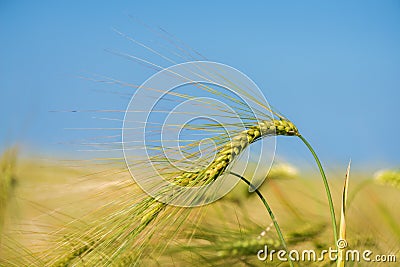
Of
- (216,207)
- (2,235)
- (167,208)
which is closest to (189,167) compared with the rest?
(167,208)

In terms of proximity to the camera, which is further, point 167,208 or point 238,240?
point 238,240

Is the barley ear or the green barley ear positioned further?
the green barley ear

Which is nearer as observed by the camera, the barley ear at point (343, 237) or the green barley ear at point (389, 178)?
the barley ear at point (343, 237)

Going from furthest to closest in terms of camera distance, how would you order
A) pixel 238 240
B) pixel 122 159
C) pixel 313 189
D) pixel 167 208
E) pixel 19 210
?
1. pixel 313 189
2. pixel 19 210
3. pixel 238 240
4. pixel 122 159
5. pixel 167 208

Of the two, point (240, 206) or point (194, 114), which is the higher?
point (194, 114)

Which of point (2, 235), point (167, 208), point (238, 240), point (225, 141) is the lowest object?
point (2, 235)

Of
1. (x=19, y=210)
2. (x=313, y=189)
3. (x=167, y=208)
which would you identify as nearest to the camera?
(x=167, y=208)

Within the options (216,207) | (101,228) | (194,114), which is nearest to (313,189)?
(216,207)

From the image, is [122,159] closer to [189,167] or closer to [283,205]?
[189,167]

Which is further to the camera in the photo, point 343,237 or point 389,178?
point 389,178

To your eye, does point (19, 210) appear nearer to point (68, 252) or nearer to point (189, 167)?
point (68, 252)
